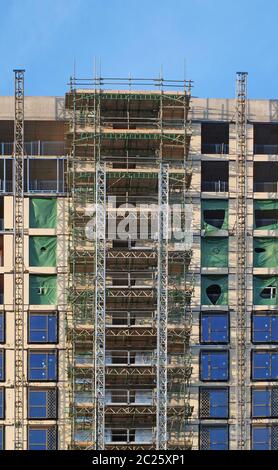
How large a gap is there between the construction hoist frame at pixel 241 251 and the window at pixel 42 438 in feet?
43.9

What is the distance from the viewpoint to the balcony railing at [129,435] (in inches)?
3782

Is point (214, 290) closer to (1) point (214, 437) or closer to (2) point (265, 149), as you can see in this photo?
(1) point (214, 437)

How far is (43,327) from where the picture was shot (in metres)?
98.1

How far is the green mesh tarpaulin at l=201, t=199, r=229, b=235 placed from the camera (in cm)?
9994

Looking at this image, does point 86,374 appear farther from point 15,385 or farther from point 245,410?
point 245,410

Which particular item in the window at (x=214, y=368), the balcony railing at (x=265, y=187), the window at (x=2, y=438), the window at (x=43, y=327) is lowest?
the window at (x=2, y=438)

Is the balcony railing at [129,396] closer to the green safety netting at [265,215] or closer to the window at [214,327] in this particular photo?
the window at [214,327]

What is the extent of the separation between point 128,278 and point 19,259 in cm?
818

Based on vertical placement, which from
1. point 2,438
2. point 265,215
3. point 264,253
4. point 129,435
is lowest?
point 2,438

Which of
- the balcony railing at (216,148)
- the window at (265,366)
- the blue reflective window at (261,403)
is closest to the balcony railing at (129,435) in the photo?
the blue reflective window at (261,403)

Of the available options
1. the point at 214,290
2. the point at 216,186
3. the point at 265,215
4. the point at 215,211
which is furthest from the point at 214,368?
the point at 216,186

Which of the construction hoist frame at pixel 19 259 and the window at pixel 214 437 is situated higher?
the construction hoist frame at pixel 19 259

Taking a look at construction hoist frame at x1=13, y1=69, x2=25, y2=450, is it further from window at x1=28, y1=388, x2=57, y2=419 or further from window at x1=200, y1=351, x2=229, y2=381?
window at x1=200, y1=351, x2=229, y2=381
